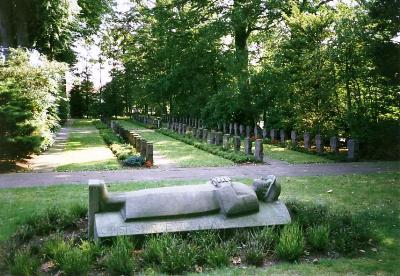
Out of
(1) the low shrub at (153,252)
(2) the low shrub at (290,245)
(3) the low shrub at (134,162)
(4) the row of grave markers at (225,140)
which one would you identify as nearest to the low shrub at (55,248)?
(1) the low shrub at (153,252)

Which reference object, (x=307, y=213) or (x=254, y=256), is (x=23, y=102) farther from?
(x=254, y=256)

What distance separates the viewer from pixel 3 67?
65.6ft

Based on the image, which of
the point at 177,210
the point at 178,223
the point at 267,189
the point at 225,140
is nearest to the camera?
the point at 178,223

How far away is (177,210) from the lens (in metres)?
7.93

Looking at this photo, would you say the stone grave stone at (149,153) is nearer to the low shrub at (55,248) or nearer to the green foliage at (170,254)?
the low shrub at (55,248)

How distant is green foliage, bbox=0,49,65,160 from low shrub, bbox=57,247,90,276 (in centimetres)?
1088

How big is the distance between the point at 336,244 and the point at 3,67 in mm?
17441

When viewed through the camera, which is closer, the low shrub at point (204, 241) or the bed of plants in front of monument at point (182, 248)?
the bed of plants in front of monument at point (182, 248)

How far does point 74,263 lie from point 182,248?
1677mm

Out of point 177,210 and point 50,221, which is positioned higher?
point 177,210

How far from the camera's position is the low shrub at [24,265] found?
21.5 ft

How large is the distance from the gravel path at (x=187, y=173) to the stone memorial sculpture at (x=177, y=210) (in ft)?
19.3

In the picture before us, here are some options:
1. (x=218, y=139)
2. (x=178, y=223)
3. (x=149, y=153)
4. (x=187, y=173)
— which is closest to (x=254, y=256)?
(x=178, y=223)

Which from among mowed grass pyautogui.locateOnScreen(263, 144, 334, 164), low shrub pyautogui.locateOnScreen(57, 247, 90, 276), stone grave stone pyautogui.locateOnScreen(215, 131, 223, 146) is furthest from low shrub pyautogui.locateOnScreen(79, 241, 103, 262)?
stone grave stone pyautogui.locateOnScreen(215, 131, 223, 146)
